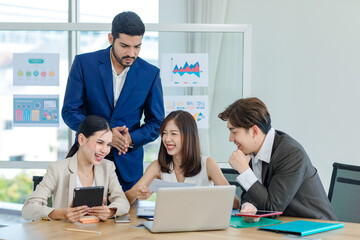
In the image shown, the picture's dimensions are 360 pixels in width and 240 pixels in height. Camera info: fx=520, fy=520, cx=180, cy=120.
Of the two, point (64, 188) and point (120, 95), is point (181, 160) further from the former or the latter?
point (64, 188)

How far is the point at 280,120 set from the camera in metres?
4.86

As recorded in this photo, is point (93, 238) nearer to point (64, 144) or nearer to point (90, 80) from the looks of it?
point (90, 80)

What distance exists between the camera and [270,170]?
2.56 metres

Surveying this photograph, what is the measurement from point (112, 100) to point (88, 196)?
925mm

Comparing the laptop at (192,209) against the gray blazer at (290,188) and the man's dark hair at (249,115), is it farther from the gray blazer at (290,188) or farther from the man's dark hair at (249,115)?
the man's dark hair at (249,115)

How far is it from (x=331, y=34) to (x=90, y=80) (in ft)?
8.52

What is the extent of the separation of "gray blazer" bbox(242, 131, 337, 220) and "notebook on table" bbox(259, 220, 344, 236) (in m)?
0.22

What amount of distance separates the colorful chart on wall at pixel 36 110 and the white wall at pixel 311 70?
182cm

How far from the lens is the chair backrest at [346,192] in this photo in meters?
2.91

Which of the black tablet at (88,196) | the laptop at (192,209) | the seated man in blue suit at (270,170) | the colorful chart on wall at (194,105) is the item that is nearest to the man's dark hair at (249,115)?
the seated man in blue suit at (270,170)

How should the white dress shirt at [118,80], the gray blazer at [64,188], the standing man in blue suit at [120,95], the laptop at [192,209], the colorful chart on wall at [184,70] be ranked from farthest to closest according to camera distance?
the colorful chart on wall at [184,70] < the white dress shirt at [118,80] < the standing man in blue suit at [120,95] < the gray blazer at [64,188] < the laptop at [192,209]

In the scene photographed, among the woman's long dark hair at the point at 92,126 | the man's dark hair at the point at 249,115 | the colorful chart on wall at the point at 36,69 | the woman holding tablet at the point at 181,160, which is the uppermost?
the colorful chart on wall at the point at 36,69

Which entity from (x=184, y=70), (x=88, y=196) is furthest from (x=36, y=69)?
(x=88, y=196)

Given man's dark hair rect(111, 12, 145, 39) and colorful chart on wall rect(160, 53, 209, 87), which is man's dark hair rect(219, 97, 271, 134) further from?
colorful chart on wall rect(160, 53, 209, 87)
